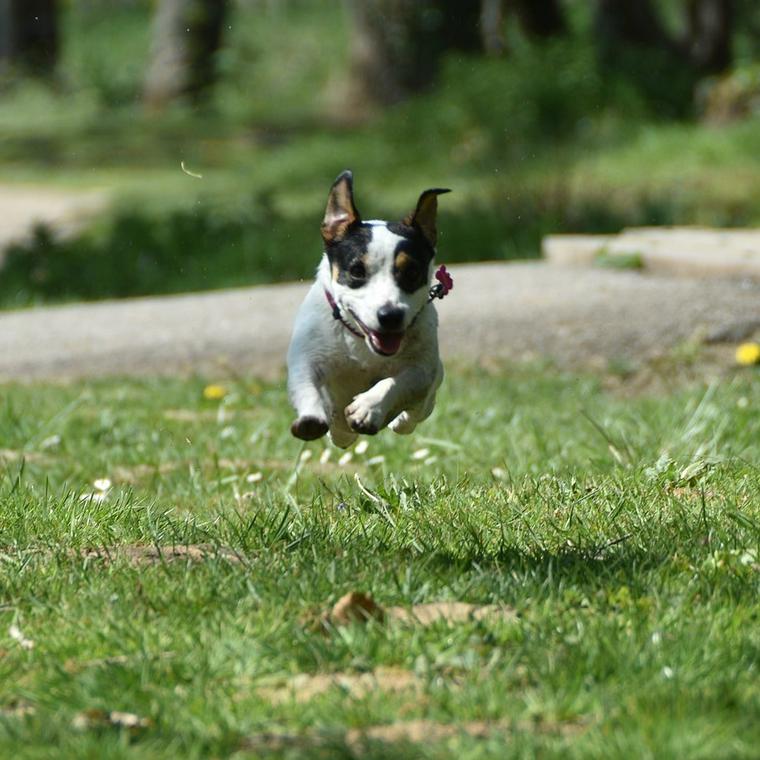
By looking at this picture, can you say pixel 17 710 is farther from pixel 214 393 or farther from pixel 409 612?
pixel 214 393

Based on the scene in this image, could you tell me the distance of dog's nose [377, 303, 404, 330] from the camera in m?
3.84

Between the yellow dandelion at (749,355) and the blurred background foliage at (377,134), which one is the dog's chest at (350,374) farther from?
the blurred background foliage at (377,134)

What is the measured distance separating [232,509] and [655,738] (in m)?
2.34

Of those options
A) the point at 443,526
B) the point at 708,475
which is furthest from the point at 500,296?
the point at 443,526

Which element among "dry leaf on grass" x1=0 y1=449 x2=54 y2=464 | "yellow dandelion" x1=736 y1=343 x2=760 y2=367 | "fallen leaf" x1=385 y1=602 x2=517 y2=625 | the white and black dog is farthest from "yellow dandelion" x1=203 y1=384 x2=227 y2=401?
"fallen leaf" x1=385 y1=602 x2=517 y2=625

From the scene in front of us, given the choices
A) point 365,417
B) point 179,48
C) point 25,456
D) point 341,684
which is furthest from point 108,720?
point 179,48

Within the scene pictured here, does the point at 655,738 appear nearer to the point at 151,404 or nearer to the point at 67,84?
the point at 151,404

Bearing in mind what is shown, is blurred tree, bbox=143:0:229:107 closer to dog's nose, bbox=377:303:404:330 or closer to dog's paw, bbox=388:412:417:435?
dog's paw, bbox=388:412:417:435

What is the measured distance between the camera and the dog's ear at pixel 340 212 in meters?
4.08

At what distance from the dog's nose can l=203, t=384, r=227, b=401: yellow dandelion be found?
3.00 meters

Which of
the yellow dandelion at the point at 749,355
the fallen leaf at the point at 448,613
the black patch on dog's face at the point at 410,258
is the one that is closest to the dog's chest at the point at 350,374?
the black patch on dog's face at the point at 410,258

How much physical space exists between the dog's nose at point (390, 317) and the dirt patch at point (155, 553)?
2.20ft

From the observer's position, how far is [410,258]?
395 cm

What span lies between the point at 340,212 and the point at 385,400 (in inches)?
20.6
